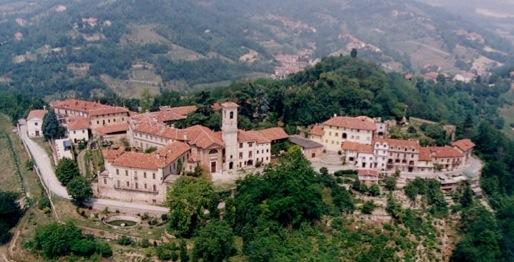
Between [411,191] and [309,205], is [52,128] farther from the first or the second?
[411,191]

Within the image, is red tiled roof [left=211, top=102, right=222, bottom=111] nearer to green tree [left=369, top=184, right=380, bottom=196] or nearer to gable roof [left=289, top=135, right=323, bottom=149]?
gable roof [left=289, top=135, right=323, bottom=149]

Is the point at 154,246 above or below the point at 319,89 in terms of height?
below

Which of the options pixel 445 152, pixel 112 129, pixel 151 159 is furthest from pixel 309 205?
pixel 112 129

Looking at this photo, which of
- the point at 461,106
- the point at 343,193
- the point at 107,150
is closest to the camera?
the point at 343,193

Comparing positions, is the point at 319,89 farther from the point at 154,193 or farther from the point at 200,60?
the point at 200,60

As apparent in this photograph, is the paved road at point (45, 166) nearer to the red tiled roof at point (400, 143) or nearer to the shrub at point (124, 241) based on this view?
the shrub at point (124, 241)

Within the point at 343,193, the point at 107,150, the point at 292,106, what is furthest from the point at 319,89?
A: the point at 107,150

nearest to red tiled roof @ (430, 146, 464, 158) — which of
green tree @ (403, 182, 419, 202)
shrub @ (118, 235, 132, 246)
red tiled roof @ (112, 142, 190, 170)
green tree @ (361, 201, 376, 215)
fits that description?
green tree @ (403, 182, 419, 202)
